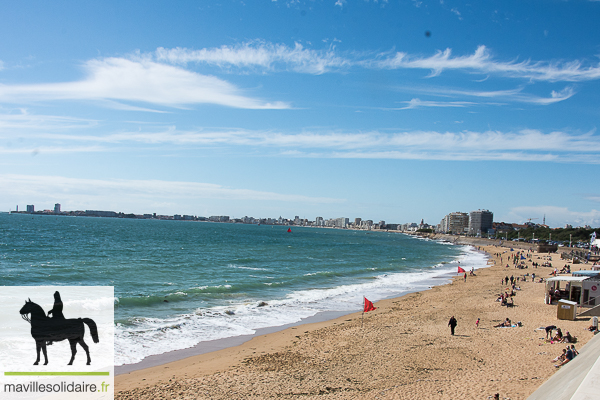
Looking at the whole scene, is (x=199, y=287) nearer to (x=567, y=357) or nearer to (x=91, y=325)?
(x=91, y=325)

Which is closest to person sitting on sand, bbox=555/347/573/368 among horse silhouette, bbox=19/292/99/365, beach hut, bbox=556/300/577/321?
beach hut, bbox=556/300/577/321

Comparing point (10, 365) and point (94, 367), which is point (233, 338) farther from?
point (10, 365)

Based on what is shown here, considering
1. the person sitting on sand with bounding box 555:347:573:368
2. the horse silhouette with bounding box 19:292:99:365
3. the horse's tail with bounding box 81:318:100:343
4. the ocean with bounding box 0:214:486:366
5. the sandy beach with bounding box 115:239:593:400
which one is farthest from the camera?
the ocean with bounding box 0:214:486:366

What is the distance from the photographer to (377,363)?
535 inches

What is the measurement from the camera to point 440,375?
1217cm

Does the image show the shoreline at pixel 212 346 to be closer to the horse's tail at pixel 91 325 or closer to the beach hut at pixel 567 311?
the horse's tail at pixel 91 325

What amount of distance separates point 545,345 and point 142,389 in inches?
592

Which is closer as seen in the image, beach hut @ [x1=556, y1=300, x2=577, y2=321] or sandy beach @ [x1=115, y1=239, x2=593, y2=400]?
sandy beach @ [x1=115, y1=239, x2=593, y2=400]

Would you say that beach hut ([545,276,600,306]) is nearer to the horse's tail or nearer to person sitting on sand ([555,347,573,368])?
person sitting on sand ([555,347,573,368])

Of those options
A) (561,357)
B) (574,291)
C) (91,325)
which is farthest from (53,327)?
(574,291)

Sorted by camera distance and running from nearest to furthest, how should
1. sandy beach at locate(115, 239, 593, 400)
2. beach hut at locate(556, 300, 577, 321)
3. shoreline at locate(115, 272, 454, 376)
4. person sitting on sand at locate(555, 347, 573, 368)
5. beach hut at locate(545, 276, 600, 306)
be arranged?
1. sandy beach at locate(115, 239, 593, 400)
2. person sitting on sand at locate(555, 347, 573, 368)
3. shoreline at locate(115, 272, 454, 376)
4. beach hut at locate(556, 300, 577, 321)
5. beach hut at locate(545, 276, 600, 306)

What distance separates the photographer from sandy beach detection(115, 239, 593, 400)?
10.9 metres

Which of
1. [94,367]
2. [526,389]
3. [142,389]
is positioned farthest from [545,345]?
[94,367]

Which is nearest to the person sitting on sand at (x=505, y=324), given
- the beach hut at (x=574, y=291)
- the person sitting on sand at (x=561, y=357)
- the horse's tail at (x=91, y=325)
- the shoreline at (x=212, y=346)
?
the beach hut at (x=574, y=291)
